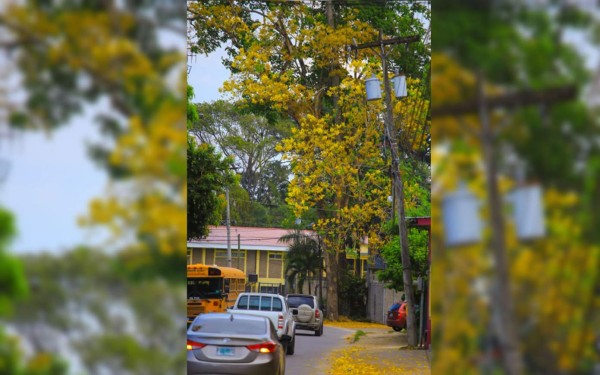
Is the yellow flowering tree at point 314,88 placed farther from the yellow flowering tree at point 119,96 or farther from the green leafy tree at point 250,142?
the yellow flowering tree at point 119,96

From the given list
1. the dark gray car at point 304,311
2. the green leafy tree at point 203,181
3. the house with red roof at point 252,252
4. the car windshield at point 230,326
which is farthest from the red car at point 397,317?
the car windshield at point 230,326

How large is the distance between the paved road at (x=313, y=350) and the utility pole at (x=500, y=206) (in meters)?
9.19

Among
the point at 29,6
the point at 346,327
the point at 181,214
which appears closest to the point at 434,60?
the point at 181,214

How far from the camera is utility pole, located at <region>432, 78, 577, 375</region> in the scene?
3.12m

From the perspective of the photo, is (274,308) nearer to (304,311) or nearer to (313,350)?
(313,350)

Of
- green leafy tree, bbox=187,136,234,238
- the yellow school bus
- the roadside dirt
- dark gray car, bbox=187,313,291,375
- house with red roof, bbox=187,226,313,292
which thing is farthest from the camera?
house with red roof, bbox=187,226,313,292

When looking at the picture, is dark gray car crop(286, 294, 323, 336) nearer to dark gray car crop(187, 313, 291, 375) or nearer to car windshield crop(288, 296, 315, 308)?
car windshield crop(288, 296, 315, 308)

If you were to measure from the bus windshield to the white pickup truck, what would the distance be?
282 centimetres

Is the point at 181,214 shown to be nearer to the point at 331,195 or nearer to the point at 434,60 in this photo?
the point at 434,60

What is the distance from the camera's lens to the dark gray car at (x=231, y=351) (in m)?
9.61

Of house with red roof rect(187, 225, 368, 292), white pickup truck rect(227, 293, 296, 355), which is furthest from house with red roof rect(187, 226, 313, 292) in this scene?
white pickup truck rect(227, 293, 296, 355)

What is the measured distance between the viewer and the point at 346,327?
23.8 metres

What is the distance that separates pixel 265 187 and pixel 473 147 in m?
19.5

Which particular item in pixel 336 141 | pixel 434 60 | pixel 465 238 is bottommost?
pixel 465 238
